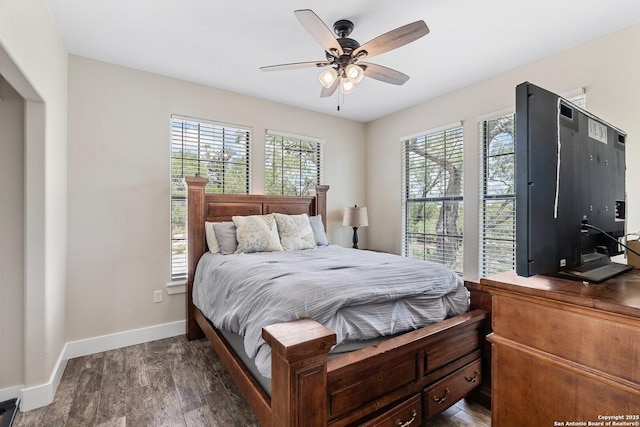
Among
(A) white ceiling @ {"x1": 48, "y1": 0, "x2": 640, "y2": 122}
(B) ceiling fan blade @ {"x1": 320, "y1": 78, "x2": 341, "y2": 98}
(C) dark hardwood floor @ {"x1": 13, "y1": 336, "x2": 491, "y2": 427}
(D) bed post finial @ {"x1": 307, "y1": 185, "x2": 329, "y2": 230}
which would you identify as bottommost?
(C) dark hardwood floor @ {"x1": 13, "y1": 336, "x2": 491, "y2": 427}

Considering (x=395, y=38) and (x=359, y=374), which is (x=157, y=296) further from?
(x=395, y=38)

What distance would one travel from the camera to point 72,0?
197 centimetres

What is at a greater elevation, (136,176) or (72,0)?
(72,0)

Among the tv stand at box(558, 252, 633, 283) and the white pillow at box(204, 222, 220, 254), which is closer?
the tv stand at box(558, 252, 633, 283)

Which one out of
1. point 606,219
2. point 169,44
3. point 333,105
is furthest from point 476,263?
point 169,44

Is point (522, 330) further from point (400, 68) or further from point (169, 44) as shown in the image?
point (169, 44)

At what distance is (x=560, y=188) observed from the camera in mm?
871

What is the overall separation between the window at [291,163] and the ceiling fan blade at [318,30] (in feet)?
6.20

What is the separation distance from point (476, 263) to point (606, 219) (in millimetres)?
2232

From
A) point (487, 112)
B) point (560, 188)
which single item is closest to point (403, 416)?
point (560, 188)

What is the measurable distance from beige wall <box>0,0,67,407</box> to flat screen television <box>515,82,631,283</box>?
2330 mm

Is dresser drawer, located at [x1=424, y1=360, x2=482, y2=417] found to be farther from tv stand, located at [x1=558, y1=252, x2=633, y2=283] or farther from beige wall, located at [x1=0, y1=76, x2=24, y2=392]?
beige wall, located at [x1=0, y1=76, x2=24, y2=392]

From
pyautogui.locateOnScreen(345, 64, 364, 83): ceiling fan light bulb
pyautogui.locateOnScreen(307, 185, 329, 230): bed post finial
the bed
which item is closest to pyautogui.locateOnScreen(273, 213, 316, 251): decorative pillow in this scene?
pyautogui.locateOnScreen(307, 185, 329, 230): bed post finial

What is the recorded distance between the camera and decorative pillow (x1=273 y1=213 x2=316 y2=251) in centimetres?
311
